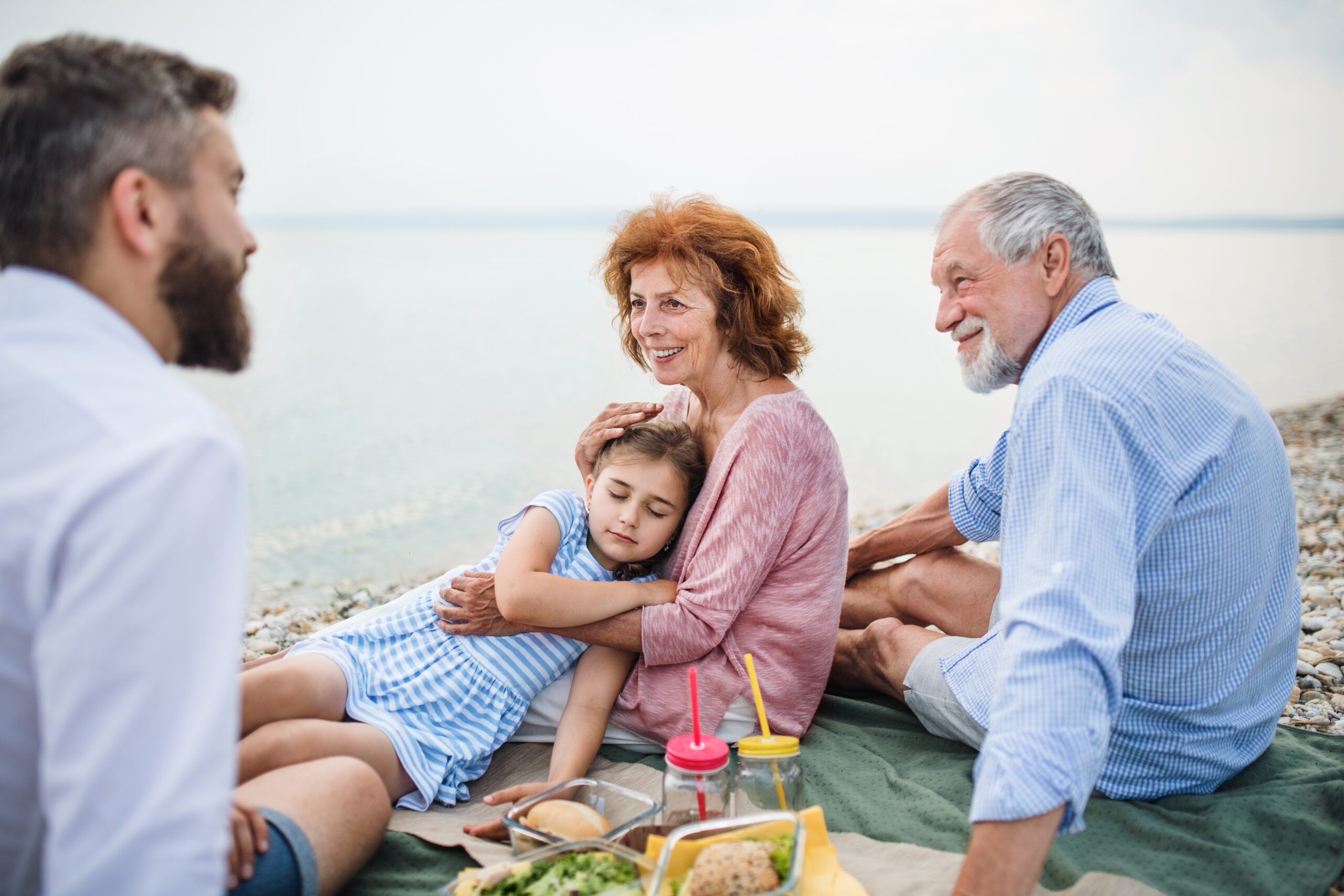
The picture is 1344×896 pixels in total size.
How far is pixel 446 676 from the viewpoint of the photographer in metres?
2.82

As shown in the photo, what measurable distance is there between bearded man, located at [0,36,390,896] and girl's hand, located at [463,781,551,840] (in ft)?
3.70

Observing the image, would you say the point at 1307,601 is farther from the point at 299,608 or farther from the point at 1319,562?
the point at 299,608

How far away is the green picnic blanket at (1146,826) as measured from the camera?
7.42ft

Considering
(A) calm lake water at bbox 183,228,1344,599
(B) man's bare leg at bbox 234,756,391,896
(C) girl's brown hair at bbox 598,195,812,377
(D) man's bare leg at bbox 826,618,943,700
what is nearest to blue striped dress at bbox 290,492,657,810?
(B) man's bare leg at bbox 234,756,391,896

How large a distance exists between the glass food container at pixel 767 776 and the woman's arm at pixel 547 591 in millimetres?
654

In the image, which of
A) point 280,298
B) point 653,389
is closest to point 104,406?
point 653,389

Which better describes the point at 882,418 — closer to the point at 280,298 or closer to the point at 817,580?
the point at 817,580

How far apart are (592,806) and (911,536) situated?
1.81 m

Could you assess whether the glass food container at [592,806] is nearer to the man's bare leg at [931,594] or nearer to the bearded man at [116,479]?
the bearded man at [116,479]

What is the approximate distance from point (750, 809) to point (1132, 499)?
3.71ft

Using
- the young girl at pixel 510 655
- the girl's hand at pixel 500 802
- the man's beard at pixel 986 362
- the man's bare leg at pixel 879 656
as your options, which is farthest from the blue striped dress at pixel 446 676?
the man's beard at pixel 986 362

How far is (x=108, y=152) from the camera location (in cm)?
145

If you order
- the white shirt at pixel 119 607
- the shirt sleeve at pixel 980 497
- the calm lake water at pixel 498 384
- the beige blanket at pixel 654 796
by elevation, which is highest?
the white shirt at pixel 119 607

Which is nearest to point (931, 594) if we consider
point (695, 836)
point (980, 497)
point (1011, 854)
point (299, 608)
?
point (980, 497)
